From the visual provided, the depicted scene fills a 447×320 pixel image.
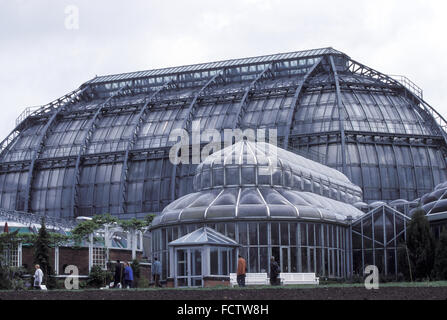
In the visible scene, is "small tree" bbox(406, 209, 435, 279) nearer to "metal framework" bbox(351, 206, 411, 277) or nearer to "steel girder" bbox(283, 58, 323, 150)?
"metal framework" bbox(351, 206, 411, 277)

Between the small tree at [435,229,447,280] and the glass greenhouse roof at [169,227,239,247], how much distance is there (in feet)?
45.0

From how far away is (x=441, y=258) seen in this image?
52.8 meters

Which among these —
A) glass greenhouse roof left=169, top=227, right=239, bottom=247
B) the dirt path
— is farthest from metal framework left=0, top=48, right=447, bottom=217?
the dirt path

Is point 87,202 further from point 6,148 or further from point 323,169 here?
point 323,169

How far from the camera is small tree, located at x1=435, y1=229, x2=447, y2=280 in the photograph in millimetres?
51594

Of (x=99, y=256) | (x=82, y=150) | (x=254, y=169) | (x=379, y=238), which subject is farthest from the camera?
(x=82, y=150)

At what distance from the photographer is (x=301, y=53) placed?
10000 centimetres

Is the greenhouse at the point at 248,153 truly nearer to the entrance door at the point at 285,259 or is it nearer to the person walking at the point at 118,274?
the entrance door at the point at 285,259

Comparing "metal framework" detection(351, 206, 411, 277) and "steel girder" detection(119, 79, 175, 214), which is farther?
"steel girder" detection(119, 79, 175, 214)

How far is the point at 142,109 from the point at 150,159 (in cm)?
647

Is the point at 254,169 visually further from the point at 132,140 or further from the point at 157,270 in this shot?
the point at 132,140

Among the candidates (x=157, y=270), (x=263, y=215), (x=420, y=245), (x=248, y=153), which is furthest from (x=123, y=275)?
(x=248, y=153)

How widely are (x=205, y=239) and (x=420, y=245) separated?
13480 millimetres

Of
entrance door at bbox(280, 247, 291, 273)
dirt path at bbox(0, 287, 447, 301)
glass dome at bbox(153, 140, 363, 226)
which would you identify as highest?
glass dome at bbox(153, 140, 363, 226)
